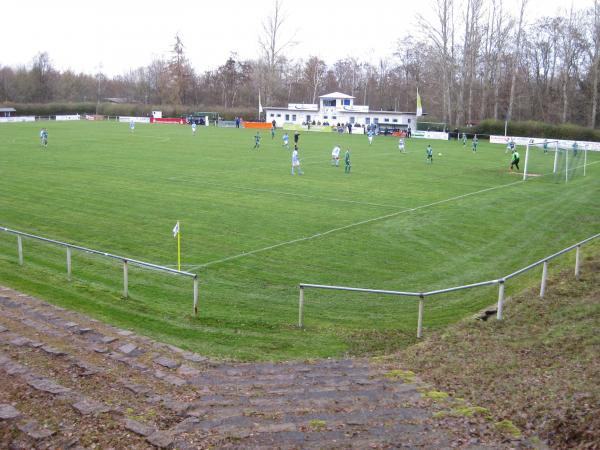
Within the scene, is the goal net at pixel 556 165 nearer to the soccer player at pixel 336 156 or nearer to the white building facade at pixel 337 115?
the soccer player at pixel 336 156

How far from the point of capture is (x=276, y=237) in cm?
2164

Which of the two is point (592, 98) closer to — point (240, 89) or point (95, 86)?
point (240, 89)

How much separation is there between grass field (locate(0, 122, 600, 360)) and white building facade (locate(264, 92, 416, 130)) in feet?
142

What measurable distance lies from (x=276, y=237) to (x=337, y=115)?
7348 centimetres

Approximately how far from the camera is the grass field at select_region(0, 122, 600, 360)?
13.1m

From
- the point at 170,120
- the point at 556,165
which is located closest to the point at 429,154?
the point at 556,165

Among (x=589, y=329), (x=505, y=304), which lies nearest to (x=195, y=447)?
(x=589, y=329)

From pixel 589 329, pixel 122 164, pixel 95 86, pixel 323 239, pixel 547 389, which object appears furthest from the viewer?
pixel 95 86

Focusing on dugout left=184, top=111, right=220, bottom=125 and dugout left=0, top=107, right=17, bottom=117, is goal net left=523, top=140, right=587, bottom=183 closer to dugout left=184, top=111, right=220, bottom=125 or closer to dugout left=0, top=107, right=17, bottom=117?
dugout left=184, top=111, right=220, bottom=125

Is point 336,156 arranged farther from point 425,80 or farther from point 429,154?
point 425,80

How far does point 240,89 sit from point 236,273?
123 metres

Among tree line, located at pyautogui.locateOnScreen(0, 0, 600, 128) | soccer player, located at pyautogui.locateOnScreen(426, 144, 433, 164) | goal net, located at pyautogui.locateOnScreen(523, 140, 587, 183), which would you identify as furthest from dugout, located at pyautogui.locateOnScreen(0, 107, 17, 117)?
goal net, located at pyautogui.locateOnScreen(523, 140, 587, 183)

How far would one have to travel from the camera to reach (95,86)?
154 meters

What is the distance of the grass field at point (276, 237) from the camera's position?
13.1 meters
